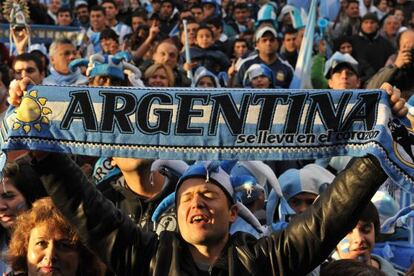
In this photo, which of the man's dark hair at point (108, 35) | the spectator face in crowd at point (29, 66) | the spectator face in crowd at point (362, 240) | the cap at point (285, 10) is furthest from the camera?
the cap at point (285, 10)

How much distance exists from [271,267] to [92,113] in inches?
37.0

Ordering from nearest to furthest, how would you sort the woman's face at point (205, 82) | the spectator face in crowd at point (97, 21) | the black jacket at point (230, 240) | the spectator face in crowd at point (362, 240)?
the black jacket at point (230, 240) → the spectator face in crowd at point (362, 240) → the woman's face at point (205, 82) → the spectator face in crowd at point (97, 21)

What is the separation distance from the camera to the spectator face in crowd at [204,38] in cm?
1359

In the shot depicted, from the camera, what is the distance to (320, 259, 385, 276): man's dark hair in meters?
5.02

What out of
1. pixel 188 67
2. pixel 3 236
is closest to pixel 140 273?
pixel 3 236

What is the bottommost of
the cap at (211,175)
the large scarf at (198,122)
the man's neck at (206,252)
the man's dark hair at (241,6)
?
the man's dark hair at (241,6)

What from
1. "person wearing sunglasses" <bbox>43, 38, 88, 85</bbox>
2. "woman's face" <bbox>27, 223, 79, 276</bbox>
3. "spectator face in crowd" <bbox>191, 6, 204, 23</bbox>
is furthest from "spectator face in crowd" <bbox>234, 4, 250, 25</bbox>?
"woman's face" <bbox>27, 223, 79, 276</bbox>

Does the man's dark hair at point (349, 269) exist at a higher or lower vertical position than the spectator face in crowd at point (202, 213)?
lower

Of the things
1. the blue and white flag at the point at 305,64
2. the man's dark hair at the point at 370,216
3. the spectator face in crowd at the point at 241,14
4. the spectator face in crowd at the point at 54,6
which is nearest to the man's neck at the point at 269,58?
the blue and white flag at the point at 305,64

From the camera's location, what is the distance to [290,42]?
14305mm

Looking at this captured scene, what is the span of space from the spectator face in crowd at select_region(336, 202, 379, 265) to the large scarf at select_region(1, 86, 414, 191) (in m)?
1.42

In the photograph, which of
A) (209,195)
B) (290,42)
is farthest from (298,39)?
(209,195)

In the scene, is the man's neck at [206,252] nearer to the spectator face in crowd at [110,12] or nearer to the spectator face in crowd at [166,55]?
the spectator face in crowd at [166,55]

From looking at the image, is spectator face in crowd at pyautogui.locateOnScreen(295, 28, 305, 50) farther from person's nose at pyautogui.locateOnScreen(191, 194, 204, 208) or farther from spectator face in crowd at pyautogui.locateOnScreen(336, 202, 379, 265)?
person's nose at pyautogui.locateOnScreen(191, 194, 204, 208)
